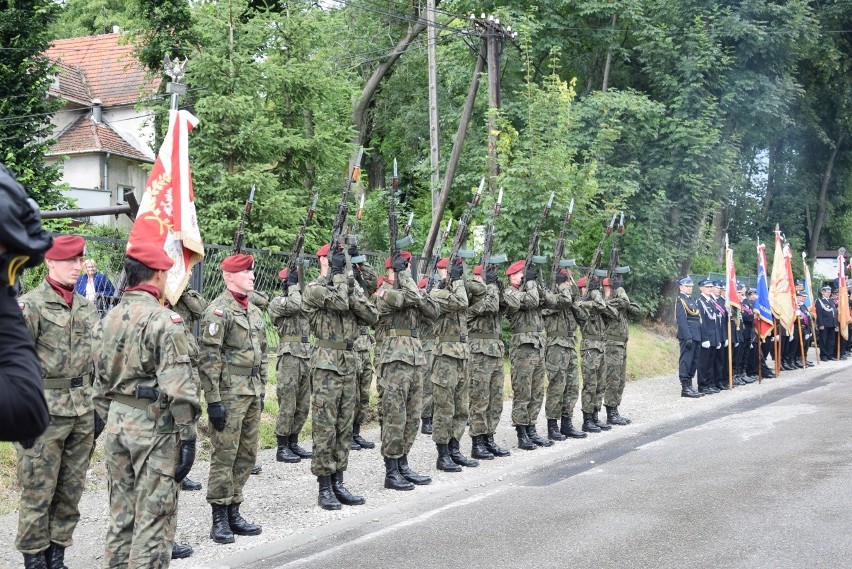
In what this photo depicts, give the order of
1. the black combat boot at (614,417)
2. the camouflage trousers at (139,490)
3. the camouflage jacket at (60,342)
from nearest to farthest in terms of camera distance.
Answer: the camouflage trousers at (139,490), the camouflage jacket at (60,342), the black combat boot at (614,417)

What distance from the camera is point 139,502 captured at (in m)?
5.01

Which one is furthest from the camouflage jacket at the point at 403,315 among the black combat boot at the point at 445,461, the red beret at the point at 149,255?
the red beret at the point at 149,255

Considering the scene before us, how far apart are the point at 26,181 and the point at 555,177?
9.48m

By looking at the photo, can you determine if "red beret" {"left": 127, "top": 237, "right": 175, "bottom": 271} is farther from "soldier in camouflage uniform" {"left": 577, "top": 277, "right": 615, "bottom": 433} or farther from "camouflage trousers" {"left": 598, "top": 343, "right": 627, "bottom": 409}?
"camouflage trousers" {"left": 598, "top": 343, "right": 627, "bottom": 409}

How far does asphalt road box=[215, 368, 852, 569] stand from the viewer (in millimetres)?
6285

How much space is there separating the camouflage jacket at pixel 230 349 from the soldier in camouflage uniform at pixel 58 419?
0.85m

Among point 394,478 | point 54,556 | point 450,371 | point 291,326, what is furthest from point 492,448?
point 54,556

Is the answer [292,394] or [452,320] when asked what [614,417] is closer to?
[452,320]

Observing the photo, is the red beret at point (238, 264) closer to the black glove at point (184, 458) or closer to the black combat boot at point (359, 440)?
the black glove at point (184, 458)

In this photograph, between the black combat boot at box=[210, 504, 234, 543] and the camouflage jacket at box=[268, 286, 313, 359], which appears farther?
A: the camouflage jacket at box=[268, 286, 313, 359]

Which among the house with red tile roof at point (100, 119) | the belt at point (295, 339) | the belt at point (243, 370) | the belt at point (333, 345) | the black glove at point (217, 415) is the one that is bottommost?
the black glove at point (217, 415)

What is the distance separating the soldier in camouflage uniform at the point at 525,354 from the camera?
10859mm

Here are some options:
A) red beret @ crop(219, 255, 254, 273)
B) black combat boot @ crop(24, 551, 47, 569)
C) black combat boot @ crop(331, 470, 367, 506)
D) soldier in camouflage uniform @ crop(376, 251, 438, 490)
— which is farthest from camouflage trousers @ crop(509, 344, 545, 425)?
black combat boot @ crop(24, 551, 47, 569)

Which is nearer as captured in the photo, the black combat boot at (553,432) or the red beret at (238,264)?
the red beret at (238,264)
